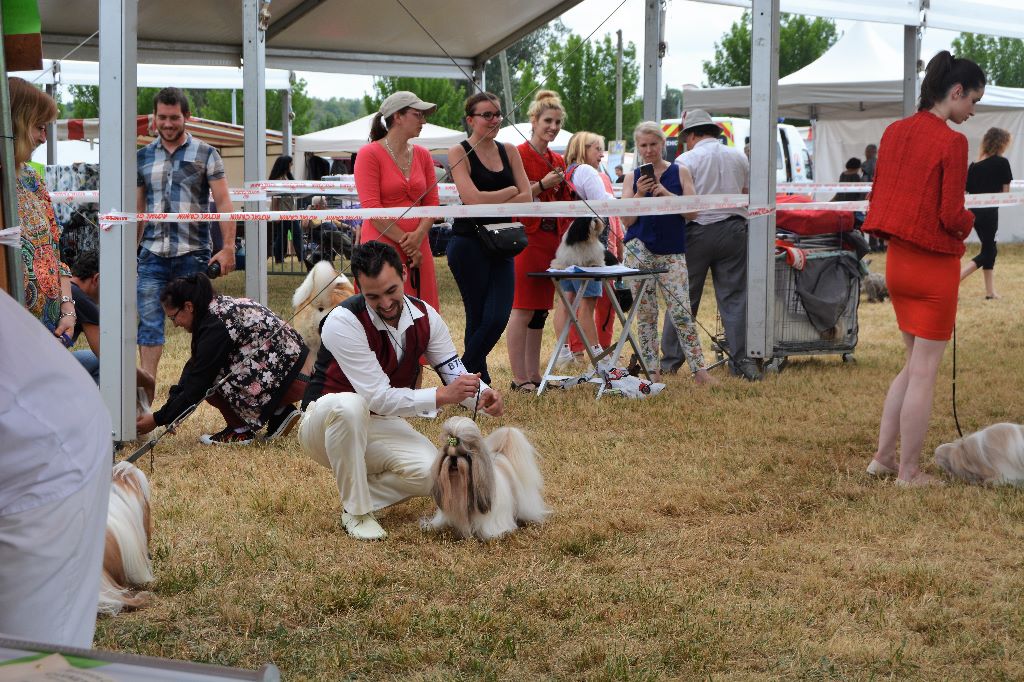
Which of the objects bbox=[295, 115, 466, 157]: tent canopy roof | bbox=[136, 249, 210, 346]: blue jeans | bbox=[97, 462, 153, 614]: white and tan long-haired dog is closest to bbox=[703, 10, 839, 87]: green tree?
bbox=[295, 115, 466, 157]: tent canopy roof

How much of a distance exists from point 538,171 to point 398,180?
118cm

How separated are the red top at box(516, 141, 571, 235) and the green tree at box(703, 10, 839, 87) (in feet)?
135

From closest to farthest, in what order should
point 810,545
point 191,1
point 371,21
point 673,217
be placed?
point 810,545
point 673,217
point 191,1
point 371,21

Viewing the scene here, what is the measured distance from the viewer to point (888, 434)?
4.73 m

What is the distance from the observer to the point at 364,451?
4.10 meters

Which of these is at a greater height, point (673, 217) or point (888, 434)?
point (673, 217)

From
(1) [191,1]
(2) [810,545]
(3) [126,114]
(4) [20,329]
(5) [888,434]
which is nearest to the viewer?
(4) [20,329]

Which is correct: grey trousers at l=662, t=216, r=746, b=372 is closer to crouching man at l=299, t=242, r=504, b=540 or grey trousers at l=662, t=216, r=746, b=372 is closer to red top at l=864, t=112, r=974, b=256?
red top at l=864, t=112, r=974, b=256

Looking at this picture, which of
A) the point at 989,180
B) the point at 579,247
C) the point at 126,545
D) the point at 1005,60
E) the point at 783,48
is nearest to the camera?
the point at 126,545

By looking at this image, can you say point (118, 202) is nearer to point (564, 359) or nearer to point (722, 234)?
point (564, 359)

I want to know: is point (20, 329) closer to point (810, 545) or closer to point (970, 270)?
point (810, 545)

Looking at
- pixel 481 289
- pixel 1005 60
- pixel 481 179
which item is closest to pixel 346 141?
pixel 481 179

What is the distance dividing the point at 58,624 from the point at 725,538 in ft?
9.28

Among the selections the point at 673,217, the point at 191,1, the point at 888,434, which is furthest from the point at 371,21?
the point at 888,434
